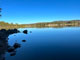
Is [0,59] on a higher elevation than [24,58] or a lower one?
higher

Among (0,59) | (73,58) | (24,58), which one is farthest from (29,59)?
(73,58)

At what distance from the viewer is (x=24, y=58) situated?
22906 mm

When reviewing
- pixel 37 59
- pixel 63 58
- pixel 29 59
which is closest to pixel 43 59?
pixel 37 59

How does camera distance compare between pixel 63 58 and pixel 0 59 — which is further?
pixel 63 58

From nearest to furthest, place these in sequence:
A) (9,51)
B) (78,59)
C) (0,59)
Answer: (0,59), (78,59), (9,51)

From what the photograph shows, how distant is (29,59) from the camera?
22.3m

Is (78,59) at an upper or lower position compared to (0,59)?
lower

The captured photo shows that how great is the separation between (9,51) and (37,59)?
903 centimetres

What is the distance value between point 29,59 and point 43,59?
128 inches

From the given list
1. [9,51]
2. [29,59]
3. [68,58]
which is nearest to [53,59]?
[68,58]

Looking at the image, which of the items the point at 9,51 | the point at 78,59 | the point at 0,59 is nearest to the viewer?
the point at 0,59

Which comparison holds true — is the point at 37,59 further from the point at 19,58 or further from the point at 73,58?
the point at 73,58

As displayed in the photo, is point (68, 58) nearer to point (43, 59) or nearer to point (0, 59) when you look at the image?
point (43, 59)

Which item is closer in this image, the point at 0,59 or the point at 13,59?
the point at 0,59
